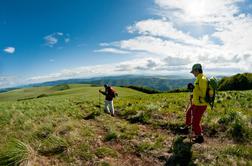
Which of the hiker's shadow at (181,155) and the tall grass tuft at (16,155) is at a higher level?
the tall grass tuft at (16,155)

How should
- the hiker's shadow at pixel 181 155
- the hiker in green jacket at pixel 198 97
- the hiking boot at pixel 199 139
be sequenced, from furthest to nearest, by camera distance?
the hiking boot at pixel 199 139 → the hiker in green jacket at pixel 198 97 → the hiker's shadow at pixel 181 155

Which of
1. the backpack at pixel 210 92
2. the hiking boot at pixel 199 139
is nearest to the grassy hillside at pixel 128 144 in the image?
the hiking boot at pixel 199 139

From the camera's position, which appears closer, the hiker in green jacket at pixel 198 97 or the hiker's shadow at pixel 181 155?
the hiker's shadow at pixel 181 155

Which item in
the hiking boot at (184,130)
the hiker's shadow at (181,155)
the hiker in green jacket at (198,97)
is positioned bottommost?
the hiker's shadow at (181,155)

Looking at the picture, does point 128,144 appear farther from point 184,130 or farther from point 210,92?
point 210,92

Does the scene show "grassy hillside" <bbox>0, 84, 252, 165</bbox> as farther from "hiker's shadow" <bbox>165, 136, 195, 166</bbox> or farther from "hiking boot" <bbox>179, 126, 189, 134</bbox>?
"hiking boot" <bbox>179, 126, 189, 134</bbox>

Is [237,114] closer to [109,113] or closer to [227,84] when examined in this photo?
[109,113]

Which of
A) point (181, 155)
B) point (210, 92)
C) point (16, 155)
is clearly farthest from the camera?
point (210, 92)

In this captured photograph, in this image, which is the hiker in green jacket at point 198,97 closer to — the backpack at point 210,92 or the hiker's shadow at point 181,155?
the backpack at point 210,92

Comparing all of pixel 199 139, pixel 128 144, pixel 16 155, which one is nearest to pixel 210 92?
pixel 199 139

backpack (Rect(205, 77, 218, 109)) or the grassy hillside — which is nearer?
the grassy hillside

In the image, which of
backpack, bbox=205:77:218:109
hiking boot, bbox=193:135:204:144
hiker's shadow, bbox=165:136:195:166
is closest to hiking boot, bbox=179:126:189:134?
hiking boot, bbox=193:135:204:144

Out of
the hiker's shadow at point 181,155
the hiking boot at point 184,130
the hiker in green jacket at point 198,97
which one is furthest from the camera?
the hiking boot at point 184,130

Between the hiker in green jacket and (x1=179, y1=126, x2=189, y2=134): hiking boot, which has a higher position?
the hiker in green jacket
